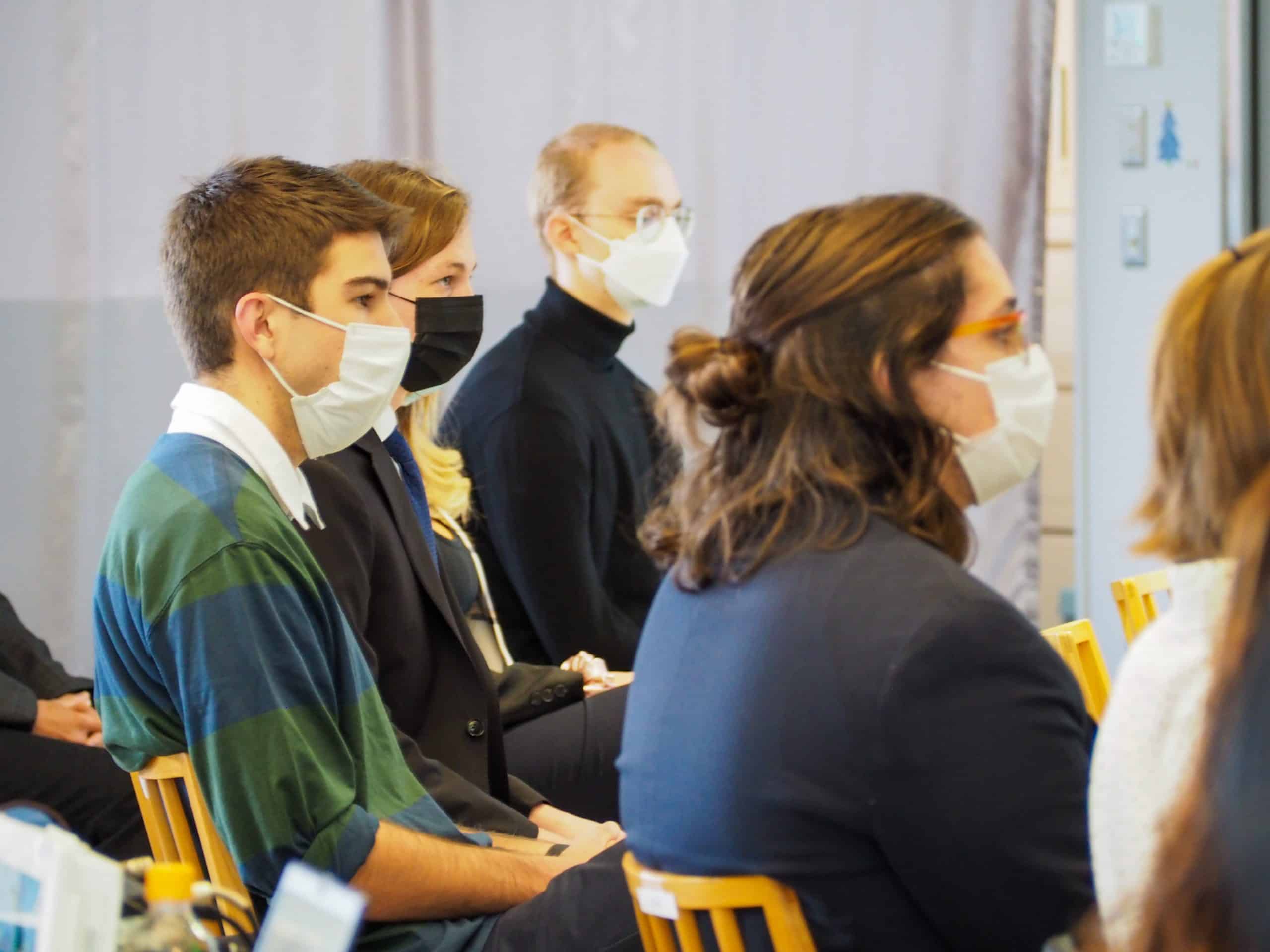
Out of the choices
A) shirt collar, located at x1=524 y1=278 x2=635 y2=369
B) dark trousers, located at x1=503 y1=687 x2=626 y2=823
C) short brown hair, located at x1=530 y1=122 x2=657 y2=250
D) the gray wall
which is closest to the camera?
dark trousers, located at x1=503 y1=687 x2=626 y2=823

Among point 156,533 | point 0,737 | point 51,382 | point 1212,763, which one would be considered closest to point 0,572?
point 51,382

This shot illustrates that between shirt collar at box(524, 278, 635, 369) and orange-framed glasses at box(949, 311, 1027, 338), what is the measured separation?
1.53 m

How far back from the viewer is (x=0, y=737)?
2439mm

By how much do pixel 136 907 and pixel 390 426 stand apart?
47.0 inches

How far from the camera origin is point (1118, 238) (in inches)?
138

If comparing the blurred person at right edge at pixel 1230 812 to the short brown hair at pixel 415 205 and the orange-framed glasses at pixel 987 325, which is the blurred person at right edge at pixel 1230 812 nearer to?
the orange-framed glasses at pixel 987 325

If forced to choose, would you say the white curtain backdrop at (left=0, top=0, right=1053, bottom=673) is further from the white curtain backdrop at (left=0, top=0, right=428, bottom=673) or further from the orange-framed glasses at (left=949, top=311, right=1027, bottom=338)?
the orange-framed glasses at (left=949, top=311, right=1027, bottom=338)

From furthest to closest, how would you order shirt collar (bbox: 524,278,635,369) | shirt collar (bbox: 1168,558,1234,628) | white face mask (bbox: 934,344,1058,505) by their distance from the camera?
shirt collar (bbox: 524,278,635,369)
white face mask (bbox: 934,344,1058,505)
shirt collar (bbox: 1168,558,1234,628)

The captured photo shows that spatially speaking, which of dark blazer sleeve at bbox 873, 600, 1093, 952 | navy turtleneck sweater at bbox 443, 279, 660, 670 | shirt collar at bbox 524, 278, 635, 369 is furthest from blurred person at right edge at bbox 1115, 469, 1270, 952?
shirt collar at bbox 524, 278, 635, 369

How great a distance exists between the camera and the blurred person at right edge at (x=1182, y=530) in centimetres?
95

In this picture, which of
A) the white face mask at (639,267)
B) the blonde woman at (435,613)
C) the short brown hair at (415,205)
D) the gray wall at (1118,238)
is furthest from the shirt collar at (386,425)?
the gray wall at (1118,238)

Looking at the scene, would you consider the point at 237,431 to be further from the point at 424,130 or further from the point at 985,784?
the point at 424,130

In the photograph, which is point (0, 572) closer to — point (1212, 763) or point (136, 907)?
point (136, 907)

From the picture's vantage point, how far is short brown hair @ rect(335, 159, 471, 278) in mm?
2225
